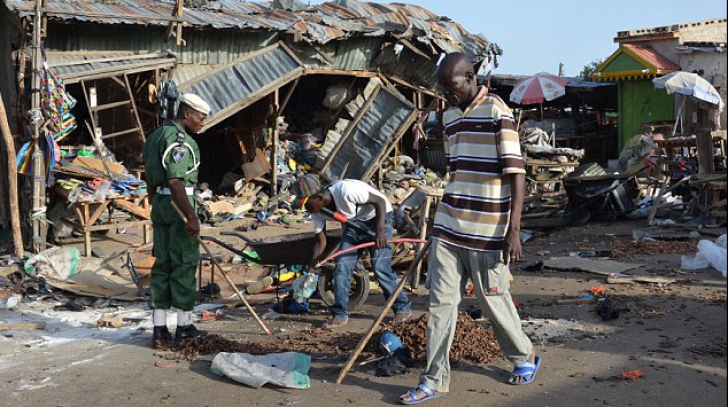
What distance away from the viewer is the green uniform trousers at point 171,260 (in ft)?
19.3

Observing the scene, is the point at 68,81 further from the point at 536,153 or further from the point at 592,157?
the point at 592,157

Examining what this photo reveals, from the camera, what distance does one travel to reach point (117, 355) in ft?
19.0

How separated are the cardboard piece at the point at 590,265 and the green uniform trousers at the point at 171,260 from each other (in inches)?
192

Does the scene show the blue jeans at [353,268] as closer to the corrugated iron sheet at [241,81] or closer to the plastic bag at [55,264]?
the plastic bag at [55,264]

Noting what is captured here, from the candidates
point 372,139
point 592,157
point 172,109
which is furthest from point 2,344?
point 592,157

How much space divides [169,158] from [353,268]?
72.3 inches

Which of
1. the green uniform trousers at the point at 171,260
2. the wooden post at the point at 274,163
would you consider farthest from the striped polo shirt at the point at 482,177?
the wooden post at the point at 274,163

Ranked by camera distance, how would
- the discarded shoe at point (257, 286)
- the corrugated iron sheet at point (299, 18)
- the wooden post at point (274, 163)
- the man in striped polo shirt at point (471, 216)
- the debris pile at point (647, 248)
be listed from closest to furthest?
the man in striped polo shirt at point (471, 216) < the discarded shoe at point (257, 286) < the debris pile at point (647, 248) < the corrugated iron sheet at point (299, 18) < the wooden post at point (274, 163)

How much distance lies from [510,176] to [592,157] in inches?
869

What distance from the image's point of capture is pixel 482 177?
14.3ft

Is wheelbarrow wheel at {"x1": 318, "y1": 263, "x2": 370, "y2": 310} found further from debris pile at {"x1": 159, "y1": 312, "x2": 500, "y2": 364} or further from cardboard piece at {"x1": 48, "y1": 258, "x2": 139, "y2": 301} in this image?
cardboard piece at {"x1": 48, "y1": 258, "x2": 139, "y2": 301}

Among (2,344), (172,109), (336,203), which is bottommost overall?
(2,344)

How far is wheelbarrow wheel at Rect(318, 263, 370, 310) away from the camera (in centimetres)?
680

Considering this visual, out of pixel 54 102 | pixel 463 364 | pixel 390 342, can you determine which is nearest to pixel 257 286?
pixel 390 342
